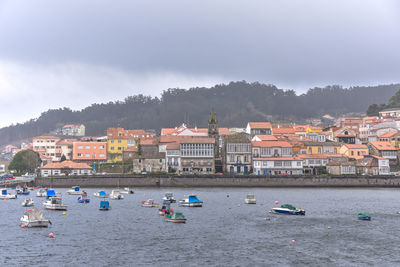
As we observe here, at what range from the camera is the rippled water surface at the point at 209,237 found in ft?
142

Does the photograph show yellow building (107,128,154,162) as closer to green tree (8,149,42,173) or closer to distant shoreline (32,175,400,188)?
green tree (8,149,42,173)

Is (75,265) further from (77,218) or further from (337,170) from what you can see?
(337,170)

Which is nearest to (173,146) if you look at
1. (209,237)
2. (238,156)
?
(238,156)

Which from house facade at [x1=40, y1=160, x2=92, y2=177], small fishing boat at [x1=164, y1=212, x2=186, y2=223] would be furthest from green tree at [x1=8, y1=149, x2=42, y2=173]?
small fishing boat at [x1=164, y1=212, x2=186, y2=223]

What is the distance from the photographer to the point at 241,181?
118m

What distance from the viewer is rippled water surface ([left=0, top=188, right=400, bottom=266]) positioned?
4334 cm

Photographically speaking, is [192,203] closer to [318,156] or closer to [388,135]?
[318,156]

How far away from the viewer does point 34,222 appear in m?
58.8

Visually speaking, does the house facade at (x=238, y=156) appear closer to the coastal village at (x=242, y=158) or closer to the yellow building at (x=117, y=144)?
the coastal village at (x=242, y=158)

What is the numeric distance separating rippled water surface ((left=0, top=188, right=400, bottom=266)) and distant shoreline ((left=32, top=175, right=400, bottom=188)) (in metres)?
36.5

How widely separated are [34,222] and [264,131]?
342 feet

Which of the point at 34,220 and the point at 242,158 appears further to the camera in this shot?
the point at 242,158

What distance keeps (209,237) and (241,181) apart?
65569mm

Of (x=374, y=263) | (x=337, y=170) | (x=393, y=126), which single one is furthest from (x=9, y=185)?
(x=393, y=126)
